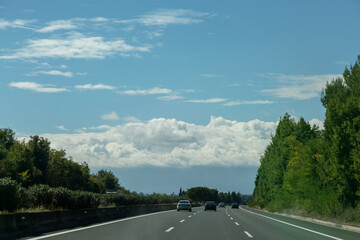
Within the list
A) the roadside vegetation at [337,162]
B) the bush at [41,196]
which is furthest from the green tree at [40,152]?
the bush at [41,196]

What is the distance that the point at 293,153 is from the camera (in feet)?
162

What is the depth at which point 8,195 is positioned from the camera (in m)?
16.1

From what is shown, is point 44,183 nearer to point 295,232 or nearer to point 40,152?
point 40,152

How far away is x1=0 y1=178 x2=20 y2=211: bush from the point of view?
52.1 ft

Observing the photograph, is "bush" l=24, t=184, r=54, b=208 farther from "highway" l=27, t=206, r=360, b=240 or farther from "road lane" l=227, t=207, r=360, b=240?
"road lane" l=227, t=207, r=360, b=240

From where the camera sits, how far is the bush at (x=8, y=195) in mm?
15870

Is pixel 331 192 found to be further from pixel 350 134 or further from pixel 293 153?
pixel 293 153

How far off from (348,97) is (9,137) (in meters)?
80.9

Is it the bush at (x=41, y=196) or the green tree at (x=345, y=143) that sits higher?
the green tree at (x=345, y=143)

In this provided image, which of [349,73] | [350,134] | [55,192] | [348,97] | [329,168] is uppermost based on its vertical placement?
[349,73]

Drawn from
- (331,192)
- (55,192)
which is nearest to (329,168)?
(331,192)

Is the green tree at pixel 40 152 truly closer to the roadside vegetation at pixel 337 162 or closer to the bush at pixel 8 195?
the roadside vegetation at pixel 337 162

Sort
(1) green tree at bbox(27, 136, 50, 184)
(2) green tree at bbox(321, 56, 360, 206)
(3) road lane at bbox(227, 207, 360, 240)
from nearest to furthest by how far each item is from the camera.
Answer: (3) road lane at bbox(227, 207, 360, 240) < (2) green tree at bbox(321, 56, 360, 206) < (1) green tree at bbox(27, 136, 50, 184)

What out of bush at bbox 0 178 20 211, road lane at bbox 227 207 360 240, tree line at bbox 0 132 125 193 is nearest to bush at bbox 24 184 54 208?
bush at bbox 0 178 20 211
